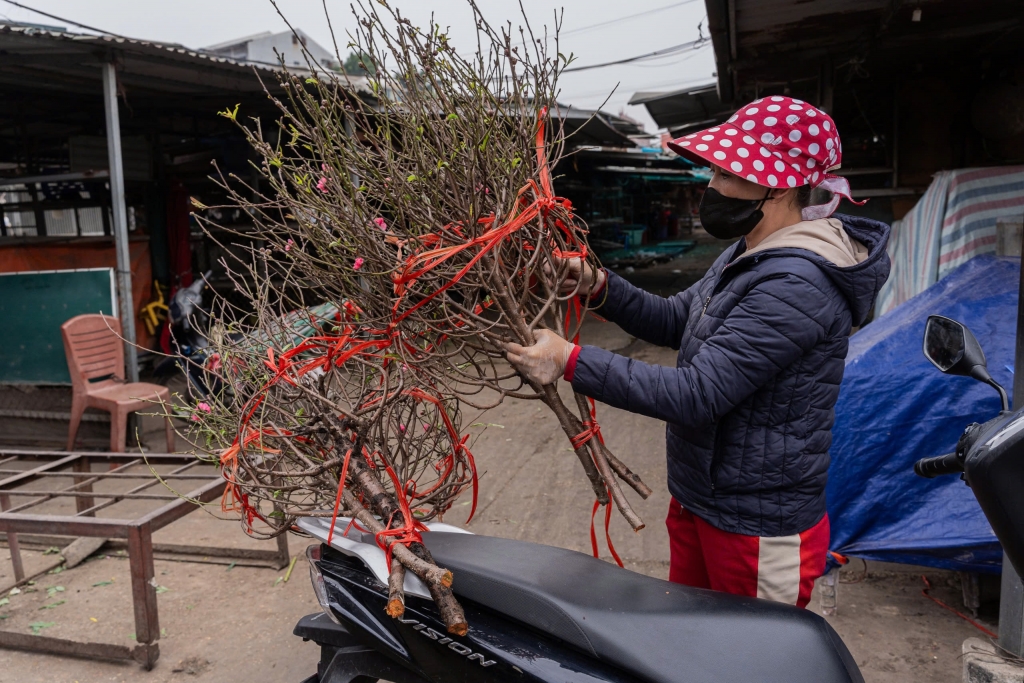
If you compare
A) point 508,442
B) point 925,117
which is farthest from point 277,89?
point 925,117

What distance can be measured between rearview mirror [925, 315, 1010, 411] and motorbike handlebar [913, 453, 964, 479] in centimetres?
18

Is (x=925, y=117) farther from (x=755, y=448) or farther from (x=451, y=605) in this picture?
(x=451, y=605)

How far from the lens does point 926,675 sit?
8.78 ft

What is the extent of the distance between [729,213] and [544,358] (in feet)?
1.93

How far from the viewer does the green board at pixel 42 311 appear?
19.1 ft

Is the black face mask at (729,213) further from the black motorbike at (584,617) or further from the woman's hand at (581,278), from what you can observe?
the black motorbike at (584,617)

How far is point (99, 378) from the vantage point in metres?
5.59

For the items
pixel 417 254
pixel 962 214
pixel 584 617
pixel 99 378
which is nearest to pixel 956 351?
pixel 584 617

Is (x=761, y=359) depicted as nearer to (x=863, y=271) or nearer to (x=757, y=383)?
(x=757, y=383)

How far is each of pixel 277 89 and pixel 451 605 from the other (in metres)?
7.05

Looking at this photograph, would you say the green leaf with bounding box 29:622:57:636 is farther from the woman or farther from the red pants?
the red pants

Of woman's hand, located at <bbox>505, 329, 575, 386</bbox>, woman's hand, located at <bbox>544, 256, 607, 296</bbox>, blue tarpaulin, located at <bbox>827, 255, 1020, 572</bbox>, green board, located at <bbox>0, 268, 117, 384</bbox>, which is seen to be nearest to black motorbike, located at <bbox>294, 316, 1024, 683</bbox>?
woman's hand, located at <bbox>505, 329, 575, 386</bbox>

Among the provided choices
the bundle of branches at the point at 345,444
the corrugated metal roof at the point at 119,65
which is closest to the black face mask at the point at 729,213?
the bundle of branches at the point at 345,444

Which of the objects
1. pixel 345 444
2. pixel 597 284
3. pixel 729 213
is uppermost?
pixel 729 213
